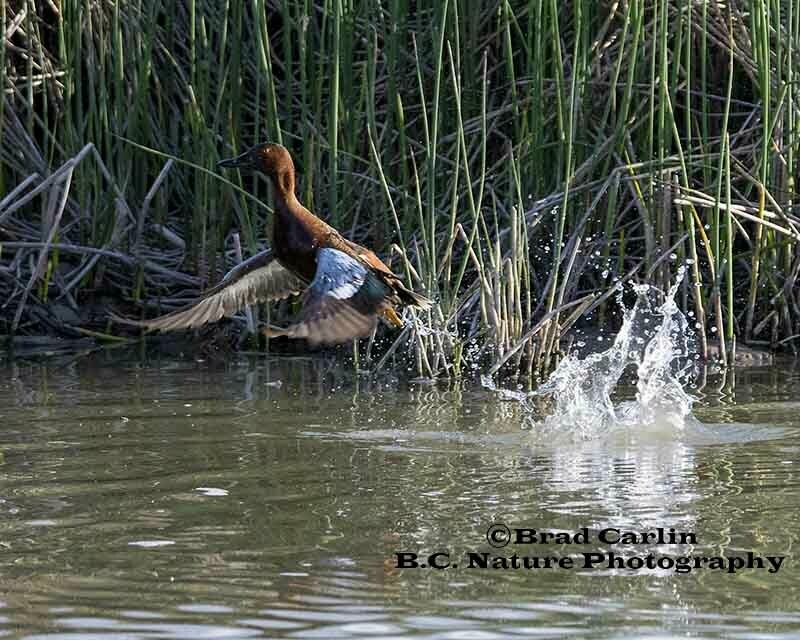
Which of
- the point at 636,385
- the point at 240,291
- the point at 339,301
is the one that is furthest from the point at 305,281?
the point at 636,385

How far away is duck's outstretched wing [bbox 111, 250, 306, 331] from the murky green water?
352mm

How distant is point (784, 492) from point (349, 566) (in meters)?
1.29

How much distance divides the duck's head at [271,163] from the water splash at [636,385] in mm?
1090

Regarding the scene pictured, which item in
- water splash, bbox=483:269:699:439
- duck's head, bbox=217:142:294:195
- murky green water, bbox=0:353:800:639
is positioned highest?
duck's head, bbox=217:142:294:195

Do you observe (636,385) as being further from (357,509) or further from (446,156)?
(357,509)

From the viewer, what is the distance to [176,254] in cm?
739

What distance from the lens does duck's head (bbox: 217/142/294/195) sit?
18.0ft

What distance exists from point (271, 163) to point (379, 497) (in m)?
1.88

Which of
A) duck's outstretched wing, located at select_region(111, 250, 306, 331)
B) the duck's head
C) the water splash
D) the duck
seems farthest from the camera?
the duck's head

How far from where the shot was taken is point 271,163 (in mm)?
5562

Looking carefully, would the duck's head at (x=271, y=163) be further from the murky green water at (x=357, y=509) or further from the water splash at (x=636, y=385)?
the water splash at (x=636, y=385)

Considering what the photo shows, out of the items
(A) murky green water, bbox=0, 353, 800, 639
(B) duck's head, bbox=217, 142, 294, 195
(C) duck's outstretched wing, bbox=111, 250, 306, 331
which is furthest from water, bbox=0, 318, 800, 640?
(B) duck's head, bbox=217, 142, 294, 195

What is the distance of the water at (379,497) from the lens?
299cm

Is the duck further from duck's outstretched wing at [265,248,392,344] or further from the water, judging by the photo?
the water
